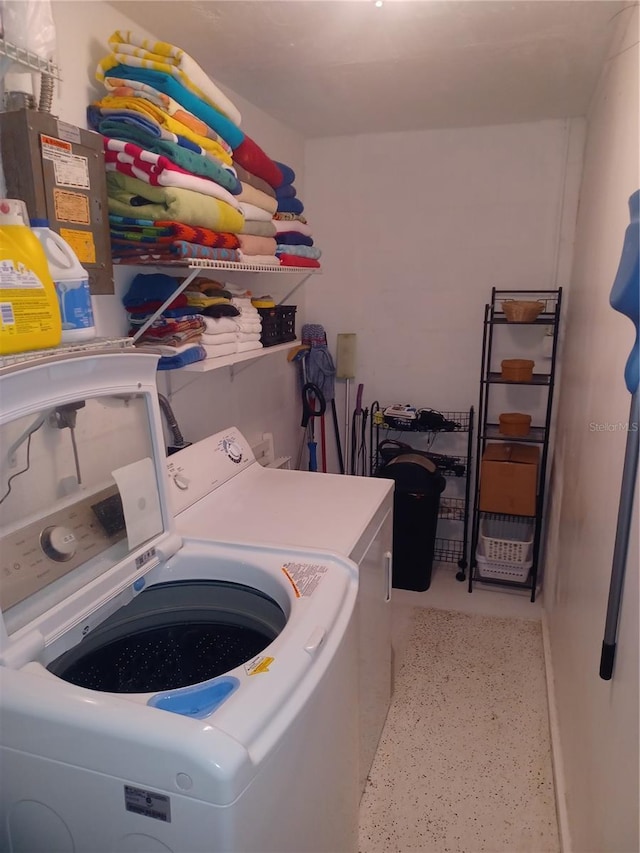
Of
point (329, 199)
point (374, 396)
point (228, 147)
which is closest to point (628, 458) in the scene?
point (228, 147)

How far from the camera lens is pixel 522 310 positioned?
2928mm

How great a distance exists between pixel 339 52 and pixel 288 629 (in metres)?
2.02

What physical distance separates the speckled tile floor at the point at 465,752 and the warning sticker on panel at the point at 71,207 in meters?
2.03

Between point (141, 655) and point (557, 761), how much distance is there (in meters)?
1.52

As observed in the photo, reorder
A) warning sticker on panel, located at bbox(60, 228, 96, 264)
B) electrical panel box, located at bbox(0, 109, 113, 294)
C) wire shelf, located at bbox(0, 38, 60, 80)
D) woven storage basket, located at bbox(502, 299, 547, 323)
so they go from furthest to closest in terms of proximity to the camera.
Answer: woven storage basket, located at bbox(502, 299, 547, 323) < warning sticker on panel, located at bbox(60, 228, 96, 264) < electrical panel box, located at bbox(0, 109, 113, 294) < wire shelf, located at bbox(0, 38, 60, 80)

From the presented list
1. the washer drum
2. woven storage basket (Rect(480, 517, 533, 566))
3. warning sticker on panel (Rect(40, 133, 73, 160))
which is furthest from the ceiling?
woven storage basket (Rect(480, 517, 533, 566))

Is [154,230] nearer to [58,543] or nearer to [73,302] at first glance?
[73,302]

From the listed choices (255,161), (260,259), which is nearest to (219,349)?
(260,259)

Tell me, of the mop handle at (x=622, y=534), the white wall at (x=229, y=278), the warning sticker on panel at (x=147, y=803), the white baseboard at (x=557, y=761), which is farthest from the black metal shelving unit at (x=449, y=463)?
the warning sticker on panel at (x=147, y=803)

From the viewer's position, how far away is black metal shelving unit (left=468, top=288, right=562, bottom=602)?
3.05m

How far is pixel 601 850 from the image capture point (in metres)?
1.31

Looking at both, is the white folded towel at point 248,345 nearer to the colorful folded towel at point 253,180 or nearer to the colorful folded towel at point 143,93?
the colorful folded towel at point 253,180

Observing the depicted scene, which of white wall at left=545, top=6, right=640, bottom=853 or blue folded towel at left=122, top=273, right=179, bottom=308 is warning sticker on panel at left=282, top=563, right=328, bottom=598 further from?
blue folded towel at left=122, top=273, right=179, bottom=308

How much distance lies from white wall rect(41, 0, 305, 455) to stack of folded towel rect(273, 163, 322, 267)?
31cm
